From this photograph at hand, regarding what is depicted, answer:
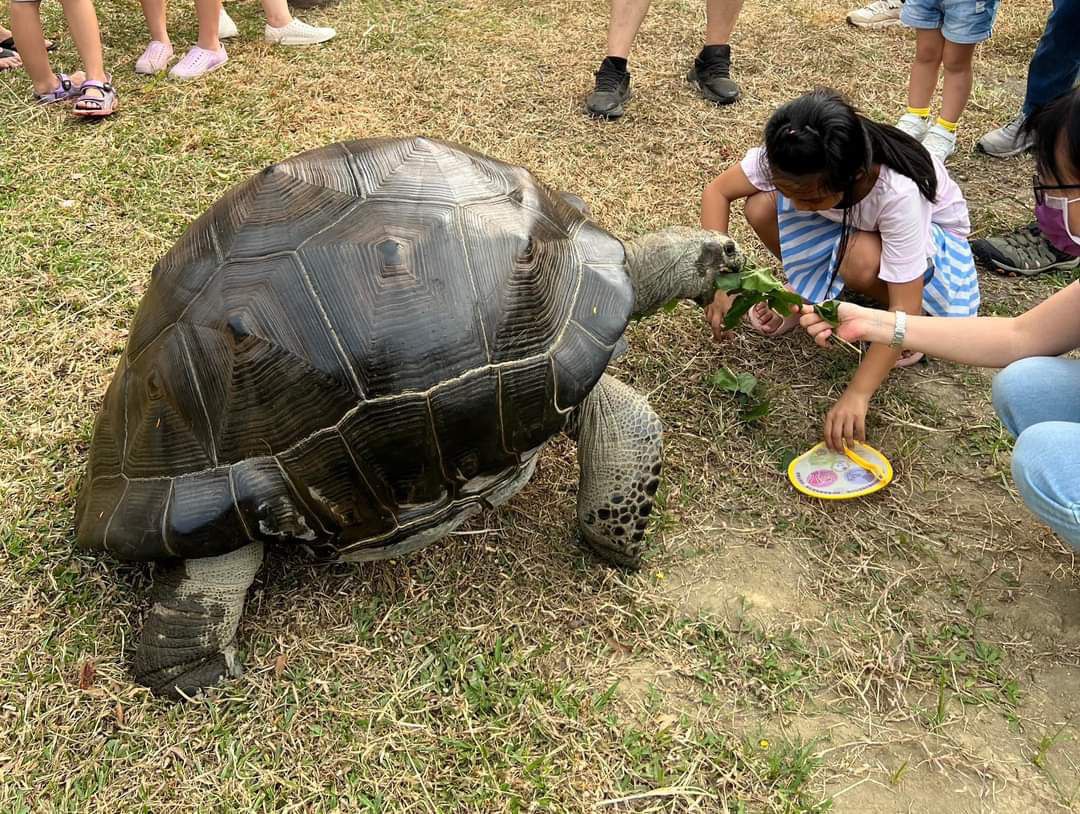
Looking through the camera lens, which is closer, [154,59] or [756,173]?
[756,173]

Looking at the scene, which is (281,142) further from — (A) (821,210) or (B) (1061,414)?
(B) (1061,414)

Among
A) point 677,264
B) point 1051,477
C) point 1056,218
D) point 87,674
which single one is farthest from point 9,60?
point 1051,477

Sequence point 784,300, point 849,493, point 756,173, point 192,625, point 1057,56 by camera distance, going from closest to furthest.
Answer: point 192,625
point 849,493
point 784,300
point 756,173
point 1057,56

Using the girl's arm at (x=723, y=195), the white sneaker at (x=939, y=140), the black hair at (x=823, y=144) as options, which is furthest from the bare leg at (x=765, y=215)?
the white sneaker at (x=939, y=140)

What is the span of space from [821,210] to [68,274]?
3013 mm

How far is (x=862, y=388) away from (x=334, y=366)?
173 centimetres

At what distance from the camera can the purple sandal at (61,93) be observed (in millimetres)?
4402

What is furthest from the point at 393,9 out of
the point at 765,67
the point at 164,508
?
the point at 164,508

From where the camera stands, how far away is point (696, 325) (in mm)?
3238

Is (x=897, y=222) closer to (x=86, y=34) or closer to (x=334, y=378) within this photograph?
(x=334, y=378)

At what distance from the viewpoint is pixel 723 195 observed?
3021 millimetres

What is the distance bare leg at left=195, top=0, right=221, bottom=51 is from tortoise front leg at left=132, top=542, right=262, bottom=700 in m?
3.90

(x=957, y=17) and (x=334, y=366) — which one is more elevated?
(x=957, y=17)

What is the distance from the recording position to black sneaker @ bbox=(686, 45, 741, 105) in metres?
4.56
